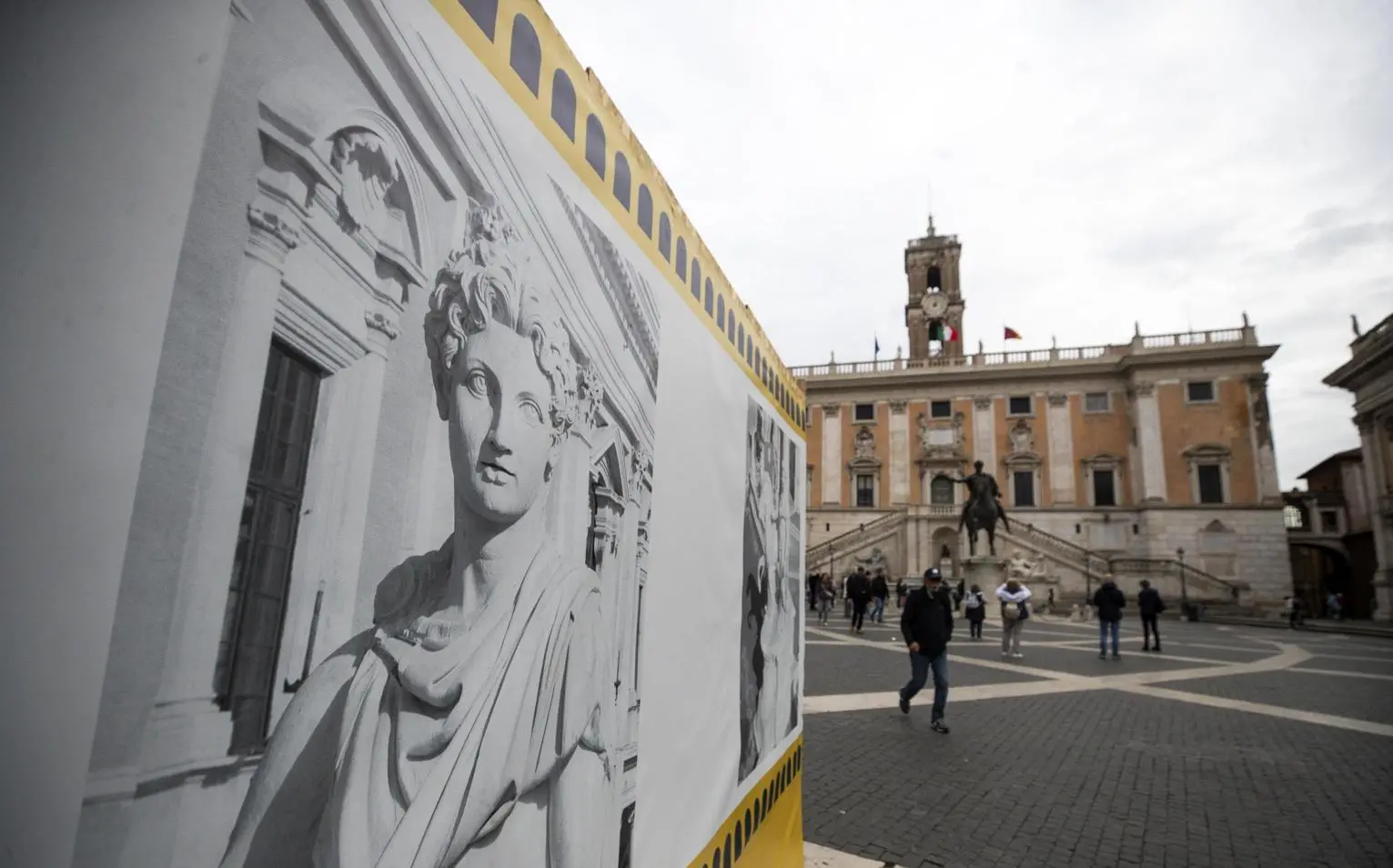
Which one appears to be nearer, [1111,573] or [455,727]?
[455,727]

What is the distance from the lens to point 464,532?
1.12 m

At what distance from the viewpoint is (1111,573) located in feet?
97.9

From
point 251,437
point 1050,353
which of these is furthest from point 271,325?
point 1050,353

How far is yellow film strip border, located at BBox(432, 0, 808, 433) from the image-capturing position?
1.23 m

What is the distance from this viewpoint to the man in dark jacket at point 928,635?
6.89 meters

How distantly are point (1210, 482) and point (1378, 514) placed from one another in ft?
A: 20.5

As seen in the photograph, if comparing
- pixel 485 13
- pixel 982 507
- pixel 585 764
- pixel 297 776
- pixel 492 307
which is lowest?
pixel 585 764

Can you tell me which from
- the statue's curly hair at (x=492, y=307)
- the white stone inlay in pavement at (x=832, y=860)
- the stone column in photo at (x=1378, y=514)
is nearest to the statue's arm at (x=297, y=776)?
the statue's curly hair at (x=492, y=307)

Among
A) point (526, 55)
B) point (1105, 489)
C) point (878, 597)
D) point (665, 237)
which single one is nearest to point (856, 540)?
point (1105, 489)

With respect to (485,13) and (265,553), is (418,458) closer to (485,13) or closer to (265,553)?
(265,553)

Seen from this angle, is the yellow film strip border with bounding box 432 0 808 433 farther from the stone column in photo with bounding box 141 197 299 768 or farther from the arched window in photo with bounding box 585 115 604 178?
the stone column in photo with bounding box 141 197 299 768

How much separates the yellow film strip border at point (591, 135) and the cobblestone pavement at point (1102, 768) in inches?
134

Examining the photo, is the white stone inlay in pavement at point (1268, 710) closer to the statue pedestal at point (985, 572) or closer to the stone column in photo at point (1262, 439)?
the statue pedestal at point (985, 572)

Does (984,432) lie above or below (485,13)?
above
